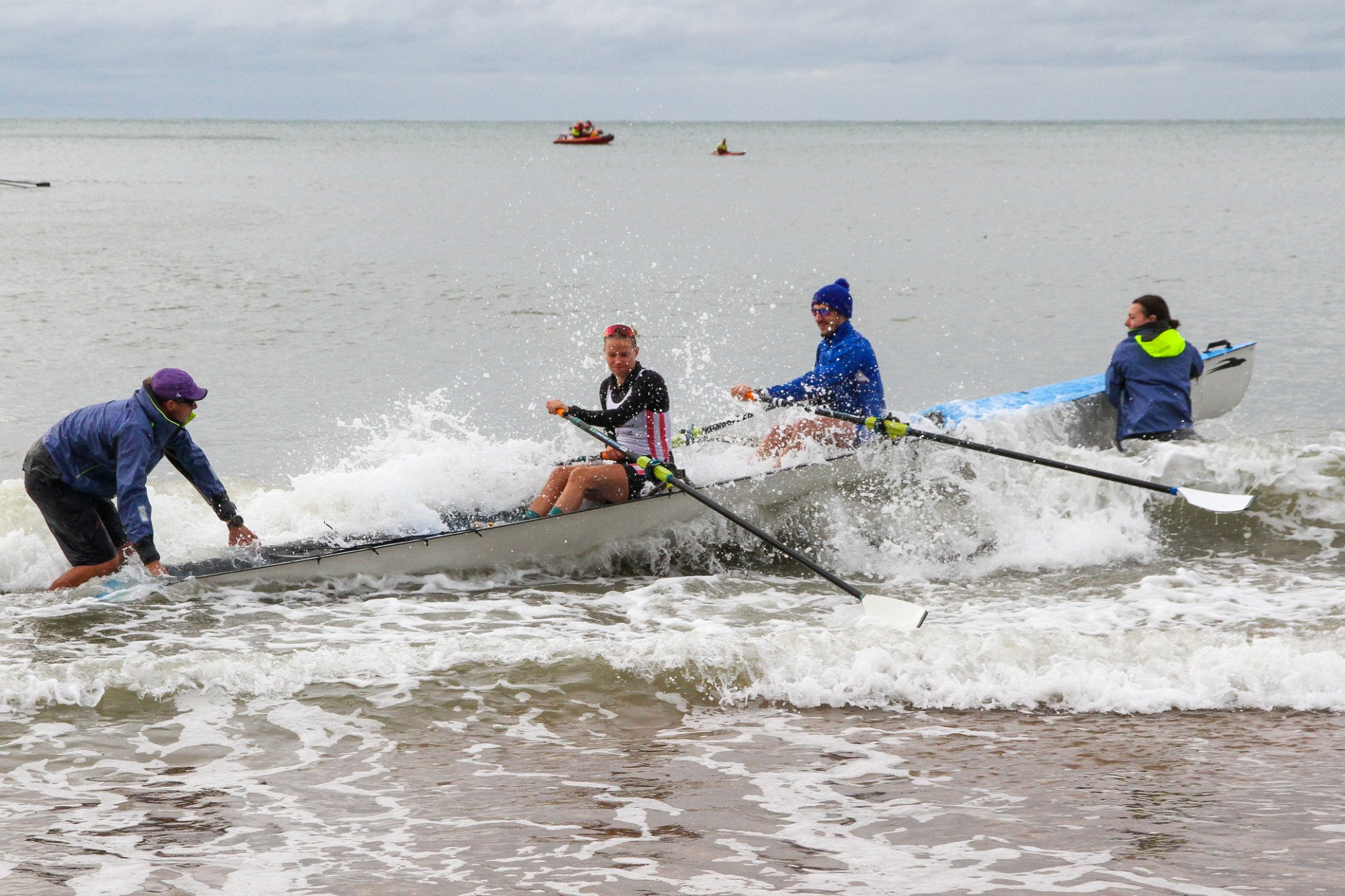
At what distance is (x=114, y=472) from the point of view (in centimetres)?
700

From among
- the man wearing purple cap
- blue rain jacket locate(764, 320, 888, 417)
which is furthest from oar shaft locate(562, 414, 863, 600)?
the man wearing purple cap

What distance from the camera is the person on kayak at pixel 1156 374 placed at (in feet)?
32.1

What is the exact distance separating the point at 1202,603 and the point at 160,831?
242 inches

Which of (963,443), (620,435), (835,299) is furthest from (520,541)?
(963,443)

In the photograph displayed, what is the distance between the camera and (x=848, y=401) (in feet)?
29.7

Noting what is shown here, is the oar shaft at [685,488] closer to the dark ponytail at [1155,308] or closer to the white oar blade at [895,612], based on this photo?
the white oar blade at [895,612]

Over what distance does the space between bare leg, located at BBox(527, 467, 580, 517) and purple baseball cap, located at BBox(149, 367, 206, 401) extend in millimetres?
2333

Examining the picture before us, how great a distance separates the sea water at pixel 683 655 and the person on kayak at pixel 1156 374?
0.92 feet

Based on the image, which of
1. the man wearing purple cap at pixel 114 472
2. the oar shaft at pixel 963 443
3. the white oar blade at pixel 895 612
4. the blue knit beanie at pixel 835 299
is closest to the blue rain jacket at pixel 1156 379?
the oar shaft at pixel 963 443

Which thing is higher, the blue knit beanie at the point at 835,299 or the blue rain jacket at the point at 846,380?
the blue knit beanie at the point at 835,299

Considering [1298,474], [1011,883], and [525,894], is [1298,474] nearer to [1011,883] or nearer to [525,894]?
[1011,883]

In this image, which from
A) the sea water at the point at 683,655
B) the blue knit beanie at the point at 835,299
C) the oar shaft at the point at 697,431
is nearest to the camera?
the sea water at the point at 683,655

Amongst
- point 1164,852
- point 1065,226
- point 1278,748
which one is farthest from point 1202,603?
point 1065,226

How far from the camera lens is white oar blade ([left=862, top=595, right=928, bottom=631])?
6766mm
